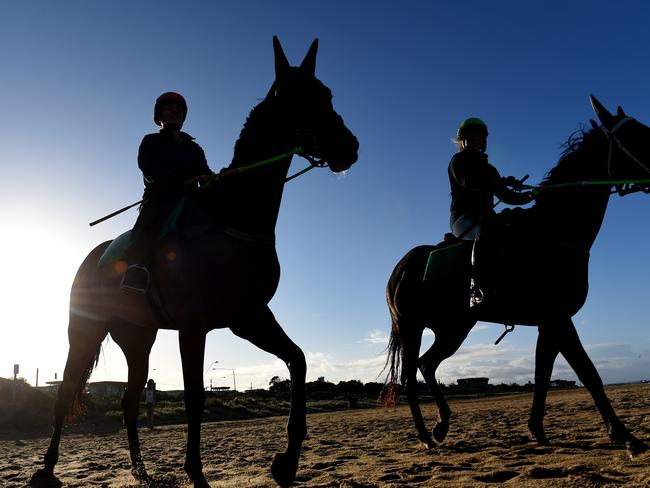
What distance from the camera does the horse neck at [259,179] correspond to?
4574mm

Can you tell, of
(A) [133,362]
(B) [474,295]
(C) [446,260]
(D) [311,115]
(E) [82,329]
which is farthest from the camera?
(C) [446,260]

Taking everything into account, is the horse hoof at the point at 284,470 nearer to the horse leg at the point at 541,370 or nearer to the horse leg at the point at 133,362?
the horse leg at the point at 133,362

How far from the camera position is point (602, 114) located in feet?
22.0

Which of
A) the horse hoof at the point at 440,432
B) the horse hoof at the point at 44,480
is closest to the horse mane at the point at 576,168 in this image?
the horse hoof at the point at 440,432

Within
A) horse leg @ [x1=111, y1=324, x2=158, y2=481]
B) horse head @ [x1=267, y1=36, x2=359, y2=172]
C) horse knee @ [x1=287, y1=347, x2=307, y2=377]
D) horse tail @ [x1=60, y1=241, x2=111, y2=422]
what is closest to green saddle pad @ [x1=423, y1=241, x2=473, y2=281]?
horse head @ [x1=267, y1=36, x2=359, y2=172]

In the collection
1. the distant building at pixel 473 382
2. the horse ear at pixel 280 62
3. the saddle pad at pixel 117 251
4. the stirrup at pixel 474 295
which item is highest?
the horse ear at pixel 280 62

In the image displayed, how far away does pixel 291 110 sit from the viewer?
467 centimetres

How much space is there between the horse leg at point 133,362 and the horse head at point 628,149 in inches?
238

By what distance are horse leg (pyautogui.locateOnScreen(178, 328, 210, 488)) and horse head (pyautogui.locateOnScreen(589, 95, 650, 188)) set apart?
5244 millimetres

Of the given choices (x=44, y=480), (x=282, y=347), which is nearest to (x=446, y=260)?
(x=282, y=347)

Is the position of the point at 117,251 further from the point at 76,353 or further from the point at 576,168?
the point at 576,168

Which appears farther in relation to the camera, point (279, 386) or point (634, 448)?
point (279, 386)

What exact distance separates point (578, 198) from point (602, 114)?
1.17m

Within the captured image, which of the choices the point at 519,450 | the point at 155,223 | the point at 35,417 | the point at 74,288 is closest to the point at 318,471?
the point at 519,450
